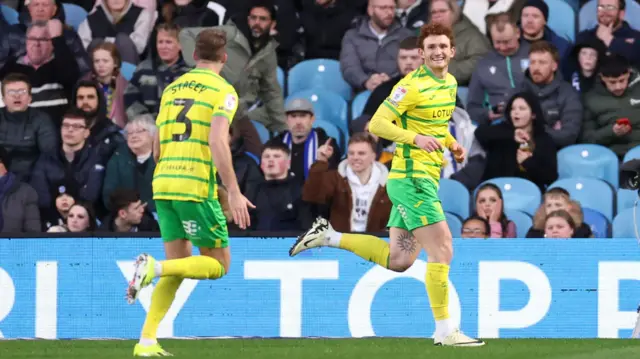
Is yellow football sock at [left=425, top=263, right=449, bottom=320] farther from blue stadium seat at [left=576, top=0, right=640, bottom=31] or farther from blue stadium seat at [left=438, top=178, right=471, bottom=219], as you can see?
blue stadium seat at [left=576, top=0, right=640, bottom=31]

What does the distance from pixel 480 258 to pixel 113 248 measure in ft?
9.24

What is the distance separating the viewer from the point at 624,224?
36.1 feet

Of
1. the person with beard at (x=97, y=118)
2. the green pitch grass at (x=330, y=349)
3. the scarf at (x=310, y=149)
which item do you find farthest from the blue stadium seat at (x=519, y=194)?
the person with beard at (x=97, y=118)

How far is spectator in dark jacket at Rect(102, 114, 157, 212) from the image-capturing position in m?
11.6

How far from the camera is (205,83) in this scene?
7.25 meters

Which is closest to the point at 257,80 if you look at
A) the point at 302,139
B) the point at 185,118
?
the point at 302,139

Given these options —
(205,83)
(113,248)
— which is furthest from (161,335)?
(205,83)

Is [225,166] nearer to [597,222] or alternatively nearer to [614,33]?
[597,222]

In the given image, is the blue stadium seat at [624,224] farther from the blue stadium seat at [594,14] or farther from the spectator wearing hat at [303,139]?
the spectator wearing hat at [303,139]

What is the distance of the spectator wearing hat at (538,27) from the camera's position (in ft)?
39.9

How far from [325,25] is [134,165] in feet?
8.25

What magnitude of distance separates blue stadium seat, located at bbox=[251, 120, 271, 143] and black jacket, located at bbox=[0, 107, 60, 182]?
182cm

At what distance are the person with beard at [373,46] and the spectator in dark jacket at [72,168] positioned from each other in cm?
254

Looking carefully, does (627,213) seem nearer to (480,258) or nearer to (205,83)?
(480,258)
